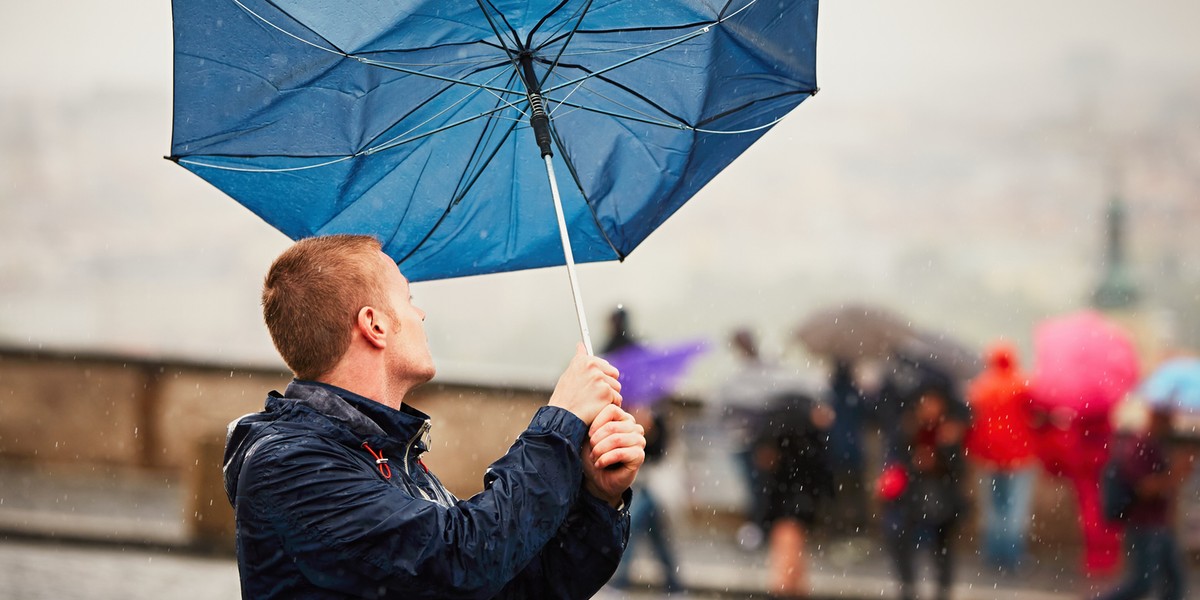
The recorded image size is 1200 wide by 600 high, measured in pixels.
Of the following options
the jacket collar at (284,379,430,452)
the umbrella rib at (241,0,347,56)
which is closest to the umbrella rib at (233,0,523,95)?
the umbrella rib at (241,0,347,56)

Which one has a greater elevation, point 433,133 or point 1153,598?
point 433,133

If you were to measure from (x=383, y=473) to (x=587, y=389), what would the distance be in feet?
1.19

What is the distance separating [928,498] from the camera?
6926 millimetres

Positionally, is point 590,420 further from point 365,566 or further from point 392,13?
point 392,13

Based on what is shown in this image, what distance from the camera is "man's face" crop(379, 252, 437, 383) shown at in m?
2.16

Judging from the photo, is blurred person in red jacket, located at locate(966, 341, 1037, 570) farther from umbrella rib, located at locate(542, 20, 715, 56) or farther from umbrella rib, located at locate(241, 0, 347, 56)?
umbrella rib, located at locate(241, 0, 347, 56)

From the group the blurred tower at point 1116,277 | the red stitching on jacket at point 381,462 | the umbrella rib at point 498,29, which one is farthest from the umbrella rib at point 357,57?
the blurred tower at point 1116,277

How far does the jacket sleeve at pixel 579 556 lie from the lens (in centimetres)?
214

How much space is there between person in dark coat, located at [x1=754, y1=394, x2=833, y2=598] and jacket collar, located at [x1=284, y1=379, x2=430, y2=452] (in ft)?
17.0

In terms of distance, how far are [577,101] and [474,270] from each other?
447 millimetres

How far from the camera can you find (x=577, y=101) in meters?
2.62

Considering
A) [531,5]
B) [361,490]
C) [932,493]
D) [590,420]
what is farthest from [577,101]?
[932,493]

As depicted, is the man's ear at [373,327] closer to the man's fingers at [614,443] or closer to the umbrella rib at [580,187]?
the man's fingers at [614,443]

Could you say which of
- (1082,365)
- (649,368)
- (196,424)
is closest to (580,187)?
(649,368)
